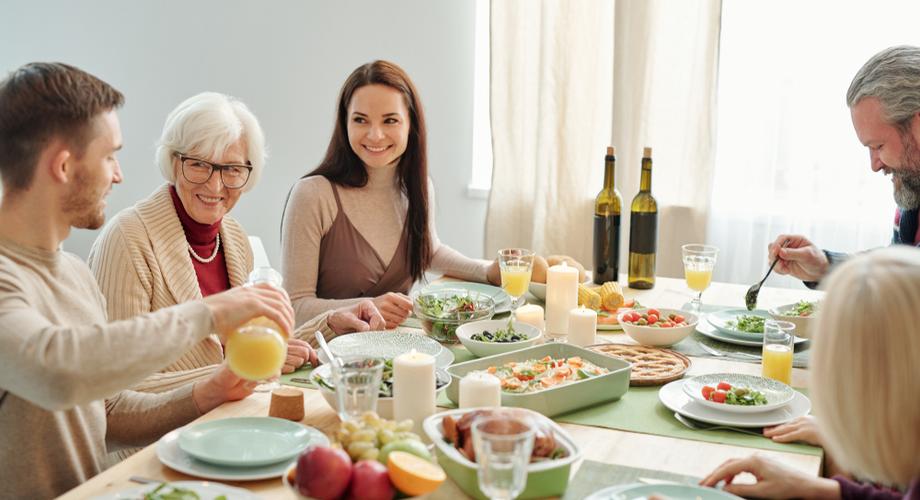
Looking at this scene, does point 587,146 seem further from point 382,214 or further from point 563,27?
point 382,214

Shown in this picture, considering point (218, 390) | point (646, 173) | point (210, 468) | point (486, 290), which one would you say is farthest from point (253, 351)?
point (646, 173)

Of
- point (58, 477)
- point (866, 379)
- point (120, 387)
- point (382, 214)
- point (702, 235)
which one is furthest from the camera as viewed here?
point (702, 235)

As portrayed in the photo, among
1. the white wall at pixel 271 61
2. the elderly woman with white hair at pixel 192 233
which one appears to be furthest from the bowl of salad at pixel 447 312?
the white wall at pixel 271 61

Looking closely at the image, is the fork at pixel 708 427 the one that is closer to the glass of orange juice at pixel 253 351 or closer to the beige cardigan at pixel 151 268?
the glass of orange juice at pixel 253 351

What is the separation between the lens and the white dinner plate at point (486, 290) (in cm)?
256

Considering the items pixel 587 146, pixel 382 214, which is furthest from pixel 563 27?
pixel 382 214

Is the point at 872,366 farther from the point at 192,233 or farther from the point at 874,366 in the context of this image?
the point at 192,233

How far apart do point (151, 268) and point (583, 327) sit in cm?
103

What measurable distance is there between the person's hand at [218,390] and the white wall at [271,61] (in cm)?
278

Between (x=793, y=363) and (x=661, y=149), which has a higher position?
(x=661, y=149)

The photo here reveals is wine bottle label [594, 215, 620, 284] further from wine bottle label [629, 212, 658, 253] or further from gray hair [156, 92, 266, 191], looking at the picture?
gray hair [156, 92, 266, 191]

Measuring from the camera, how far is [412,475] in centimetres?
122

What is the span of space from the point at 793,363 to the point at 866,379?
1.12 metres

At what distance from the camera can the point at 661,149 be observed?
3971 millimetres
